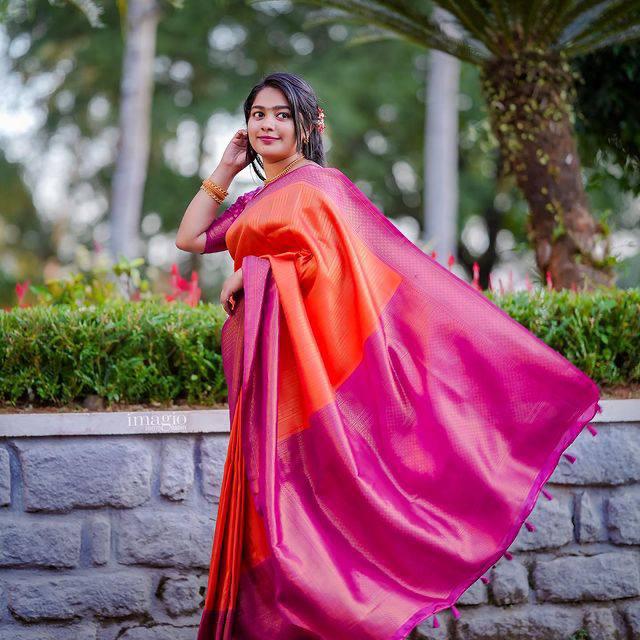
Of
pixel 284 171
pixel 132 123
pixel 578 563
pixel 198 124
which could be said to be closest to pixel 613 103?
pixel 578 563

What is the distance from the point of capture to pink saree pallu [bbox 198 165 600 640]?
7.38ft

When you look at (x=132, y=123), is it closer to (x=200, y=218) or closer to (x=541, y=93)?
(x=541, y=93)

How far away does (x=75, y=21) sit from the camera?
13.5 metres

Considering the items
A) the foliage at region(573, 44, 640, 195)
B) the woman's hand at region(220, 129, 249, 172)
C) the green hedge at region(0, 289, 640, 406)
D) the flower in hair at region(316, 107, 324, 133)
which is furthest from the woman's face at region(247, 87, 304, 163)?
the foliage at region(573, 44, 640, 195)

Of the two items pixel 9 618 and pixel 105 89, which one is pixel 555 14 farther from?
pixel 105 89

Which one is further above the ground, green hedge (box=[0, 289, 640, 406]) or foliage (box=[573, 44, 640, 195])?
foliage (box=[573, 44, 640, 195])

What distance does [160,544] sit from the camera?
10.2ft

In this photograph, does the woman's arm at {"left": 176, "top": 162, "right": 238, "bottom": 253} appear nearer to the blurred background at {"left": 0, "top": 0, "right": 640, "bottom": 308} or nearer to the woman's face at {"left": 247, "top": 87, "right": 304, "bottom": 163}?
the woman's face at {"left": 247, "top": 87, "right": 304, "bottom": 163}

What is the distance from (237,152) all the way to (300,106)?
33cm

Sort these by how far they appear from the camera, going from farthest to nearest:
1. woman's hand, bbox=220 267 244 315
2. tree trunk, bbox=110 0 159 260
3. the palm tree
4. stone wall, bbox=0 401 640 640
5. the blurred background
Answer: the blurred background < tree trunk, bbox=110 0 159 260 < the palm tree < stone wall, bbox=0 401 640 640 < woman's hand, bbox=220 267 244 315

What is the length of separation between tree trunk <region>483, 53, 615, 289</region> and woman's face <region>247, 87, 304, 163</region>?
2.50 metres

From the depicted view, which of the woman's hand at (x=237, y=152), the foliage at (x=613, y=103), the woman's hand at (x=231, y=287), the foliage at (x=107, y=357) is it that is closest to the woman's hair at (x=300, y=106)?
the woman's hand at (x=237, y=152)

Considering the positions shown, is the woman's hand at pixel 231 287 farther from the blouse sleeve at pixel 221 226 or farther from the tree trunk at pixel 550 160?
the tree trunk at pixel 550 160

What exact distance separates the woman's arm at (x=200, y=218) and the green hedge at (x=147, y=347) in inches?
27.0
